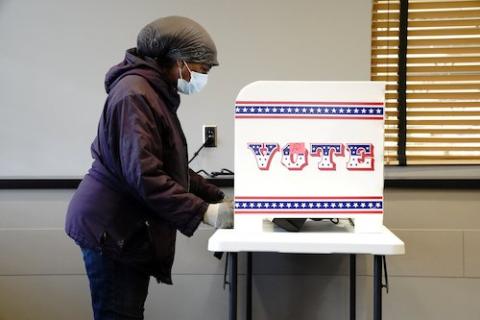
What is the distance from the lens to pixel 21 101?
1.92 metres

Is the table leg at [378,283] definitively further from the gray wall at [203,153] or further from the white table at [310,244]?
the gray wall at [203,153]

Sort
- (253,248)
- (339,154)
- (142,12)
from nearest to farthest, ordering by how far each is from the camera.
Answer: (253,248), (339,154), (142,12)

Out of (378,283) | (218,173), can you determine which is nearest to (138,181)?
(378,283)

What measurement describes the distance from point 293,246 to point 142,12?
1.28 m

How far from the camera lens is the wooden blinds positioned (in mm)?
1939

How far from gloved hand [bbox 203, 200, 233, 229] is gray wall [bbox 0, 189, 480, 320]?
69 cm

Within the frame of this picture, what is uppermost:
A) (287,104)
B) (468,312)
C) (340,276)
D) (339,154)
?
(287,104)

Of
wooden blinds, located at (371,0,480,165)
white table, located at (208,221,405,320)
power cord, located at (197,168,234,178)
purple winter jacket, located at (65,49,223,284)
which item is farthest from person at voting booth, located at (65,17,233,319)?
wooden blinds, located at (371,0,480,165)

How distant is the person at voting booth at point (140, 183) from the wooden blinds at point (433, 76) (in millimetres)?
975

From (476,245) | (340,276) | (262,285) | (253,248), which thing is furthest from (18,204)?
(476,245)

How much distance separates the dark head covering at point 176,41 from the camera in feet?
4.14

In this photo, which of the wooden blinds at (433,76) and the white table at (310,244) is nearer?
the white table at (310,244)

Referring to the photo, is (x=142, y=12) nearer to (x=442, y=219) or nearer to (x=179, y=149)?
(x=179, y=149)

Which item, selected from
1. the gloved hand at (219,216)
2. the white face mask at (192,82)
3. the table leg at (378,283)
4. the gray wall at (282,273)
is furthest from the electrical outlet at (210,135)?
the table leg at (378,283)
